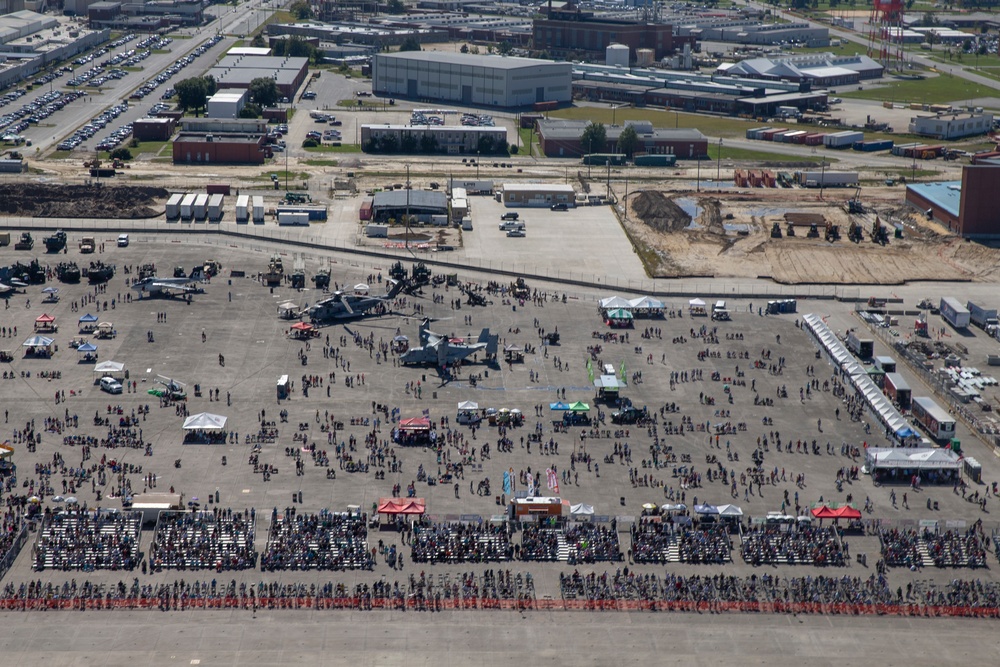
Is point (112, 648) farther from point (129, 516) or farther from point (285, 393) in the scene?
point (285, 393)

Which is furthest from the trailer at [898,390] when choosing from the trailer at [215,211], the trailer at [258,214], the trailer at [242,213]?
the trailer at [215,211]

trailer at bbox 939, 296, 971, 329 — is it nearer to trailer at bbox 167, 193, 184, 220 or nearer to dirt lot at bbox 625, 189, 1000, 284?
dirt lot at bbox 625, 189, 1000, 284

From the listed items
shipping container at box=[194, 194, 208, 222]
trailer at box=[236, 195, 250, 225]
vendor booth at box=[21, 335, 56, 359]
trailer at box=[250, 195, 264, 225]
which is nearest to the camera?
vendor booth at box=[21, 335, 56, 359]

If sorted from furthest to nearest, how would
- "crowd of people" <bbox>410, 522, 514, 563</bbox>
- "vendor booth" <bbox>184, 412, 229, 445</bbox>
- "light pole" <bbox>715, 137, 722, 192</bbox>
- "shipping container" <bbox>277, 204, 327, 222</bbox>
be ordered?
"light pole" <bbox>715, 137, 722, 192</bbox> < "shipping container" <bbox>277, 204, 327, 222</bbox> < "vendor booth" <bbox>184, 412, 229, 445</bbox> < "crowd of people" <bbox>410, 522, 514, 563</bbox>

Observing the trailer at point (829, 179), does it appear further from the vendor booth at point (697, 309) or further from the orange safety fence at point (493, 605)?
the orange safety fence at point (493, 605)

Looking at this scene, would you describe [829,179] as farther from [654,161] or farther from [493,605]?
[493,605]

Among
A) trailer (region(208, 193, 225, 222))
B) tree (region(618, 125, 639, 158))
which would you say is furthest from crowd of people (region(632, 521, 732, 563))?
tree (region(618, 125, 639, 158))

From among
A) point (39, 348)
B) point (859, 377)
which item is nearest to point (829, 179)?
point (859, 377)
